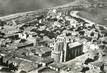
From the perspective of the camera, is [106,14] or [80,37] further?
[106,14]

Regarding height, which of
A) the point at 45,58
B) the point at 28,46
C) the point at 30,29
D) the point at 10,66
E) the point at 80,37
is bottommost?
the point at 10,66

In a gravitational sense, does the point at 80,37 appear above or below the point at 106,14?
below

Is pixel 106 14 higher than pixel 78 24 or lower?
higher

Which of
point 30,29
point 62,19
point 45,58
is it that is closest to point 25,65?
point 45,58

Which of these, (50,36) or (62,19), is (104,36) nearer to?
(50,36)

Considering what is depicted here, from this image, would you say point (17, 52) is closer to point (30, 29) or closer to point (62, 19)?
point (30, 29)

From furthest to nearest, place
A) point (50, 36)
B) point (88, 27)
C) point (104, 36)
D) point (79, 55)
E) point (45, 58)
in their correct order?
point (88, 27) < point (104, 36) < point (50, 36) < point (79, 55) < point (45, 58)

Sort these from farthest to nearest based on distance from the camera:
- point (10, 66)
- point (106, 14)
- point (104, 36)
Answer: point (106, 14), point (104, 36), point (10, 66)

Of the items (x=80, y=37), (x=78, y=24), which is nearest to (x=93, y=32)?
(x=80, y=37)

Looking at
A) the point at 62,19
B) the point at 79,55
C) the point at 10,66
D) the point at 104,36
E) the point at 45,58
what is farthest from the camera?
the point at 62,19
